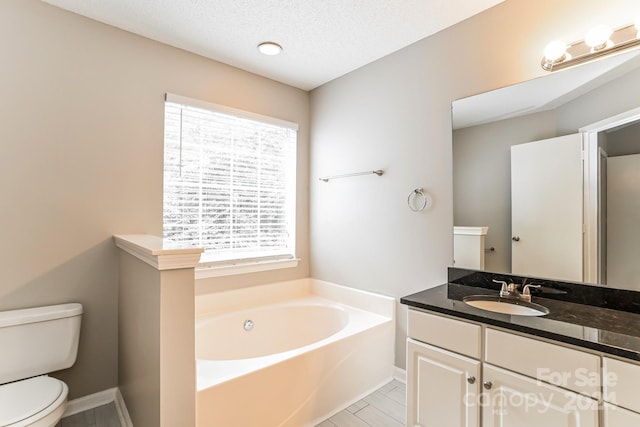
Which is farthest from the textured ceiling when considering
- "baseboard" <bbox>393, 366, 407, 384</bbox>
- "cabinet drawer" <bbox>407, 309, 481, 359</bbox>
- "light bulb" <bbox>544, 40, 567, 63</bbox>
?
"baseboard" <bbox>393, 366, 407, 384</bbox>

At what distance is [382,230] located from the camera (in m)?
2.47

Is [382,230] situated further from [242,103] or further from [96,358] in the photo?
[96,358]

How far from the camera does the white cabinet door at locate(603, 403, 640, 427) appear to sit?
3.23 feet

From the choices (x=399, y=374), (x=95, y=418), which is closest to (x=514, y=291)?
(x=399, y=374)

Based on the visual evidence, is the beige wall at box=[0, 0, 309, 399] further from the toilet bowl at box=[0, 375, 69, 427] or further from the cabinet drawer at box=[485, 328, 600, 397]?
the cabinet drawer at box=[485, 328, 600, 397]

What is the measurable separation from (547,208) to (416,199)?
0.80 m

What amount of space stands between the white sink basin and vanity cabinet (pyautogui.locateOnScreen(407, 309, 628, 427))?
269 millimetres

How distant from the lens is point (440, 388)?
147 cm

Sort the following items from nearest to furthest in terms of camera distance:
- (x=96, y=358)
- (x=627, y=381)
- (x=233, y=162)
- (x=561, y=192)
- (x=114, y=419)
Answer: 1. (x=627, y=381)
2. (x=561, y=192)
3. (x=114, y=419)
4. (x=96, y=358)
5. (x=233, y=162)

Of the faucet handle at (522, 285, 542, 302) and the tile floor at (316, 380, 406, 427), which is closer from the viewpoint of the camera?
the faucet handle at (522, 285, 542, 302)

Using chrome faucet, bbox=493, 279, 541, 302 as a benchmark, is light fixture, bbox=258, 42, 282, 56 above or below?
above

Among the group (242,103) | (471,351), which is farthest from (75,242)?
(471,351)

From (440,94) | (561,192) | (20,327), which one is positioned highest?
(440,94)

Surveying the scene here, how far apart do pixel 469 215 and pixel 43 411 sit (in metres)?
2.44
